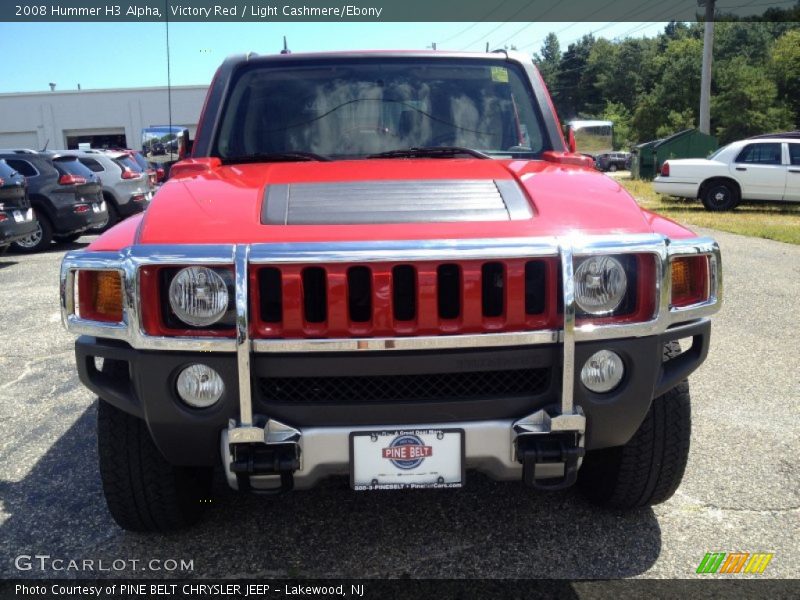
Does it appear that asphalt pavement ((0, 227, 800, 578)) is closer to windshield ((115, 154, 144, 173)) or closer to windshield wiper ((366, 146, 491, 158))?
windshield wiper ((366, 146, 491, 158))

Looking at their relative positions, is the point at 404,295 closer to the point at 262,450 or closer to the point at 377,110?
the point at 262,450

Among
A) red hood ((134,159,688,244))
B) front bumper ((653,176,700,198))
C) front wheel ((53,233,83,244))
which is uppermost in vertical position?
red hood ((134,159,688,244))

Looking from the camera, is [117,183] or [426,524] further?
[117,183]

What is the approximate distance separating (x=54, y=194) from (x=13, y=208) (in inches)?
76.7

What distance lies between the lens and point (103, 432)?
2.60 metres

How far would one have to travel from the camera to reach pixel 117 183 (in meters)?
14.7

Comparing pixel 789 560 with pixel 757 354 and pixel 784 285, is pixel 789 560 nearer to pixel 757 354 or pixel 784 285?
pixel 757 354

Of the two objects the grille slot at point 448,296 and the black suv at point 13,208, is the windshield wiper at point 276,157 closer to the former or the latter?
the grille slot at point 448,296

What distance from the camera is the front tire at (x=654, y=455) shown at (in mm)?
2695

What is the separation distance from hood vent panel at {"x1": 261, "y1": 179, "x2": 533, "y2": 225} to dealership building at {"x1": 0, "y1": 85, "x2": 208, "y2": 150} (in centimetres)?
4354

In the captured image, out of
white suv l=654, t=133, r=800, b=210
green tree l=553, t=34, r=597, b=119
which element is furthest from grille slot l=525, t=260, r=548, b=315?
green tree l=553, t=34, r=597, b=119

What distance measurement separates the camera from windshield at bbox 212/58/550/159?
3.42 metres

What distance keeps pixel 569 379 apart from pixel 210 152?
6.53ft

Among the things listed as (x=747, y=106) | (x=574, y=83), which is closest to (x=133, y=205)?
(x=747, y=106)
